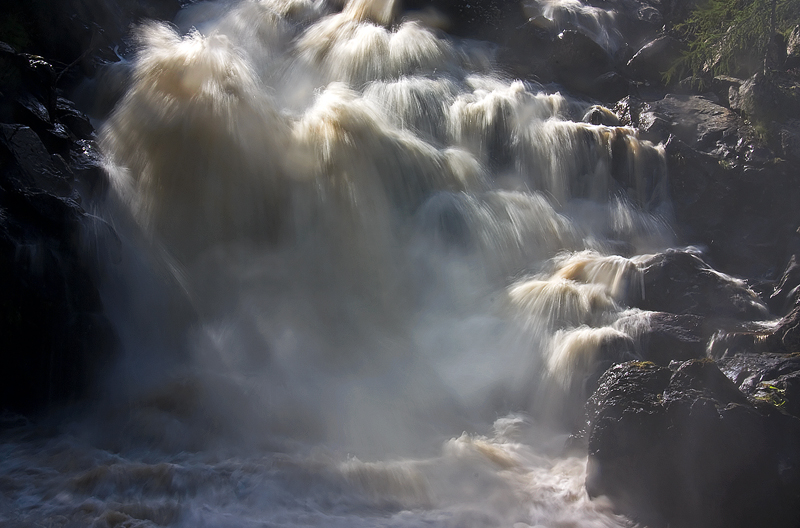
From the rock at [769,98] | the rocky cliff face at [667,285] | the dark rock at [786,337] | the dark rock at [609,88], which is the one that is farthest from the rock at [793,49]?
the dark rock at [786,337]

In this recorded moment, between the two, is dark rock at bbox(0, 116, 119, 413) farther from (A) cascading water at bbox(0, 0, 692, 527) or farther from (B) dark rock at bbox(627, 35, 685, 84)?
(B) dark rock at bbox(627, 35, 685, 84)

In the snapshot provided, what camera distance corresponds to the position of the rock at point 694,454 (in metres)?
3.96

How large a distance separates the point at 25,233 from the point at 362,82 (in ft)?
19.9

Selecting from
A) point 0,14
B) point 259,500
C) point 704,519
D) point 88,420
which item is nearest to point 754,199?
point 704,519

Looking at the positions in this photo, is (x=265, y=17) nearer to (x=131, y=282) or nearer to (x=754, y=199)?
(x=131, y=282)

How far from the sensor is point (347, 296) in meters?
6.47

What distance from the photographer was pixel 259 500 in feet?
12.9

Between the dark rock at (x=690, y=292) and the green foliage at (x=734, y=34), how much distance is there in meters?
5.36

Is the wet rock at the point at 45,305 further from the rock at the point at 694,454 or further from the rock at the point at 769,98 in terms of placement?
the rock at the point at 769,98

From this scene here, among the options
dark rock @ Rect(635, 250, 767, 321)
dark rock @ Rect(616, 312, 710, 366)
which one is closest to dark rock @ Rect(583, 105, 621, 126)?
dark rock @ Rect(635, 250, 767, 321)

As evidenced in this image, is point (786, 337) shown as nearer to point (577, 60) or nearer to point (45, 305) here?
point (45, 305)

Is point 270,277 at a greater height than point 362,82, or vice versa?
point 362,82

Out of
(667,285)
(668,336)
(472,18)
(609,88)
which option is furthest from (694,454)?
(472,18)

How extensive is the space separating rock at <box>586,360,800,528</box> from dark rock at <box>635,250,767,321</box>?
2.00 meters
